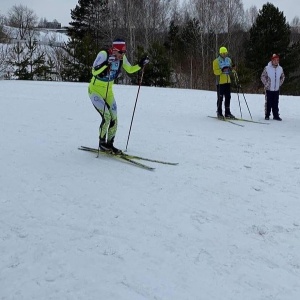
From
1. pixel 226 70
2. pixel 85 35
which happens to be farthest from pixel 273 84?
pixel 85 35

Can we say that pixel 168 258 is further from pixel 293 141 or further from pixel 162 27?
pixel 162 27

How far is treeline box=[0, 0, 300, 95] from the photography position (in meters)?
28.0

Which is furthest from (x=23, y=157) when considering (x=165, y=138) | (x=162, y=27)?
(x=162, y=27)

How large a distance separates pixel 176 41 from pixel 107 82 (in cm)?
3516

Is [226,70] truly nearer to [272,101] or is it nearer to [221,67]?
[221,67]

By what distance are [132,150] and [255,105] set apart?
7.60m

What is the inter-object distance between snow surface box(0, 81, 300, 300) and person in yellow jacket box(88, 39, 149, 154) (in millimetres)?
Answer: 471

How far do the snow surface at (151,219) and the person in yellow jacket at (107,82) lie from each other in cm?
47

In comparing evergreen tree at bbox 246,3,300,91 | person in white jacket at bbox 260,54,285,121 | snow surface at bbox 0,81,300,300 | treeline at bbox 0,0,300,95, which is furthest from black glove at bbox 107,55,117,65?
evergreen tree at bbox 246,3,300,91

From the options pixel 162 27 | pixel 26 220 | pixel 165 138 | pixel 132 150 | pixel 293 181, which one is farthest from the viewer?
pixel 162 27

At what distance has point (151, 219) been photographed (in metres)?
4.08

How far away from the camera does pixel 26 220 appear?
398cm

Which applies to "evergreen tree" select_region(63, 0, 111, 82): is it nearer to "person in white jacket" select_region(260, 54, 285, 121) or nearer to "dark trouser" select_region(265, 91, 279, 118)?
"person in white jacket" select_region(260, 54, 285, 121)

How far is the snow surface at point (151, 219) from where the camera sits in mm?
3000
